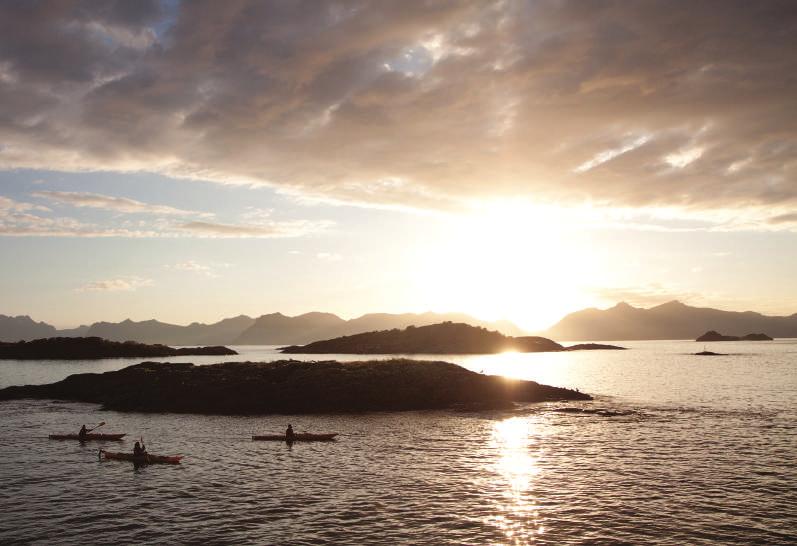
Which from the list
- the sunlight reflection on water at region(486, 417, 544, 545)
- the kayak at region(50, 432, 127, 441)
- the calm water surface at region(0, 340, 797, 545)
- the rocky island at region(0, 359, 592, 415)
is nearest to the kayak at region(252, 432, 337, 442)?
the calm water surface at region(0, 340, 797, 545)

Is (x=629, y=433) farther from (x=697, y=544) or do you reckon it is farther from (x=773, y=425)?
(x=697, y=544)

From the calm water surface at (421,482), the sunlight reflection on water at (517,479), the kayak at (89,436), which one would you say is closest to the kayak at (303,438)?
Result: the calm water surface at (421,482)

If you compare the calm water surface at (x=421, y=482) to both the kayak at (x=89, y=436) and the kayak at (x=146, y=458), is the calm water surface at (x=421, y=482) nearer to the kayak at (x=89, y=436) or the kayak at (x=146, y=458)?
the kayak at (x=146, y=458)

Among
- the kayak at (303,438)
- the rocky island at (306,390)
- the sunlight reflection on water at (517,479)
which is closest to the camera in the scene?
the sunlight reflection on water at (517,479)

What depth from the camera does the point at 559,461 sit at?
48.1m

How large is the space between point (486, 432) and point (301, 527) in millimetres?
34620

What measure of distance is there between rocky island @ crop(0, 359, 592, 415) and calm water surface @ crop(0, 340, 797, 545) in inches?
355

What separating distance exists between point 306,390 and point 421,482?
4709 centimetres

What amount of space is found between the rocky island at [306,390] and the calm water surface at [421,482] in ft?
29.6

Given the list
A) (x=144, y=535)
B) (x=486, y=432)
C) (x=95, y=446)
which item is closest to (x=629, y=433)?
(x=486, y=432)

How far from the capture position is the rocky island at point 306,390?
3270 inches

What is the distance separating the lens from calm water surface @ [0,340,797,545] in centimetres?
3116

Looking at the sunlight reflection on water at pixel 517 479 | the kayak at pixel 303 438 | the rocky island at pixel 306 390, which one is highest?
the rocky island at pixel 306 390

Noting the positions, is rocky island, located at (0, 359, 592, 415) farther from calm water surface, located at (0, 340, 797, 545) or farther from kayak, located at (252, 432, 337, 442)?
kayak, located at (252, 432, 337, 442)
